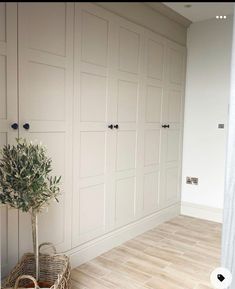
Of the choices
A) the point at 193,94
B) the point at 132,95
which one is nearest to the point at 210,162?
the point at 193,94

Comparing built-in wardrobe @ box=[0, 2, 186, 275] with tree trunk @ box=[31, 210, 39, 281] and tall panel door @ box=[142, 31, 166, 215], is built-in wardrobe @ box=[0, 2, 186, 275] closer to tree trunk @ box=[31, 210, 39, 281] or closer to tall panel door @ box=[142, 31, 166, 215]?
tall panel door @ box=[142, 31, 166, 215]

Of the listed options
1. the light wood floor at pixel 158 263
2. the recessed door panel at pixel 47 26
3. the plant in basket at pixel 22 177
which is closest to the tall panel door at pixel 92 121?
the recessed door panel at pixel 47 26

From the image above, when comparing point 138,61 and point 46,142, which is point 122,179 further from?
point 138,61

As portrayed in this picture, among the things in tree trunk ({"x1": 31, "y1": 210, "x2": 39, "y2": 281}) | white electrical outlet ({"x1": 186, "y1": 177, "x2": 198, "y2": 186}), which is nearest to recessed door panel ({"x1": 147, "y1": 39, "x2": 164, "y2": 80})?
white electrical outlet ({"x1": 186, "y1": 177, "x2": 198, "y2": 186})

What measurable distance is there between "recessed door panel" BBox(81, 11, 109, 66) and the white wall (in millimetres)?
1626

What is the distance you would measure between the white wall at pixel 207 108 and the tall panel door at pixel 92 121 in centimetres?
153

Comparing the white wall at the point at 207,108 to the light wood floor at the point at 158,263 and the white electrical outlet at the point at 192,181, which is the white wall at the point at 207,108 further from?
the light wood floor at the point at 158,263

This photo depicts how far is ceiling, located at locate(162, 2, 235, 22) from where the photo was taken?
3.05 metres

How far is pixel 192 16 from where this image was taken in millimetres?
3480

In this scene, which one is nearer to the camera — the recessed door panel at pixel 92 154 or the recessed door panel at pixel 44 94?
the recessed door panel at pixel 44 94

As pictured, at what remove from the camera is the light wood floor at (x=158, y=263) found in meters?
2.21

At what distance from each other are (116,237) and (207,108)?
6.58 ft

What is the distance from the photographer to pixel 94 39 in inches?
96.6

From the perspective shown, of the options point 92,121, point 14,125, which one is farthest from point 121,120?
point 14,125
